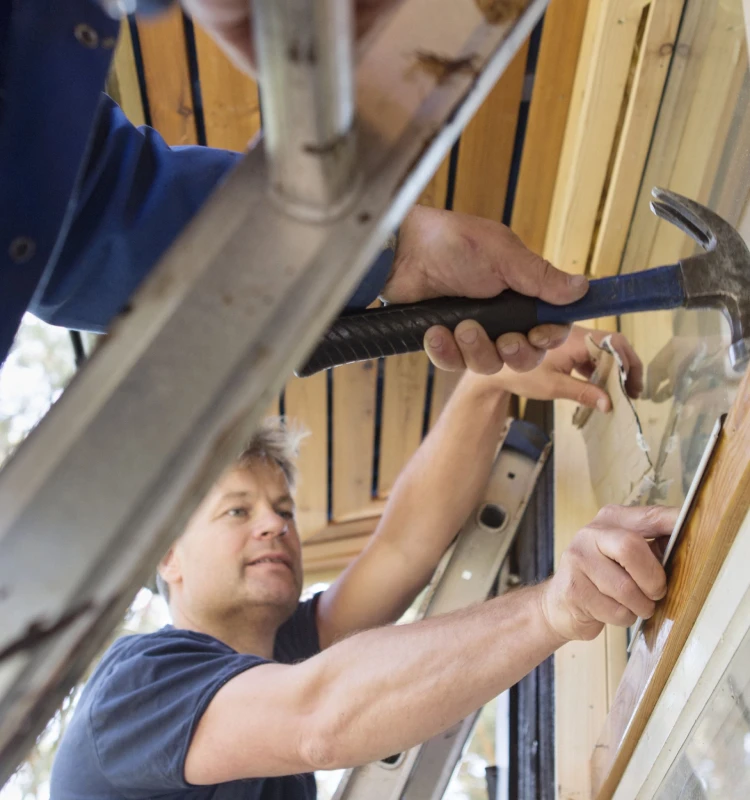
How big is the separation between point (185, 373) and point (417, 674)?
0.80 m

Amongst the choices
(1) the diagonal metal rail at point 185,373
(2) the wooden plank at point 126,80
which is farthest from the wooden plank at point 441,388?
(1) the diagonal metal rail at point 185,373

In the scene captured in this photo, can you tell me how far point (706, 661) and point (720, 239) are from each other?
17.0 inches

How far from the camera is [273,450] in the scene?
1785 mm

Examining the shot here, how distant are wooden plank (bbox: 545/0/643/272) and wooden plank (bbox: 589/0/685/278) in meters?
0.03

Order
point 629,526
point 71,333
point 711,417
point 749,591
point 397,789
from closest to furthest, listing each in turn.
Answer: point 749,591
point 629,526
point 711,417
point 397,789
point 71,333

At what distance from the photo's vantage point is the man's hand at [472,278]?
96cm

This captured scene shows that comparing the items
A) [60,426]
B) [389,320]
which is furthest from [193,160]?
[60,426]

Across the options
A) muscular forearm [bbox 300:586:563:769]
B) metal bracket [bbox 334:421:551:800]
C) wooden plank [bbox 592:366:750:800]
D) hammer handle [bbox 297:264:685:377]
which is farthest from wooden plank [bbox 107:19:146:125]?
wooden plank [bbox 592:366:750:800]

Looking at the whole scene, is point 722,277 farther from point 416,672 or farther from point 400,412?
point 400,412

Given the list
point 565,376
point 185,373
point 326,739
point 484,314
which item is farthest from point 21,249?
point 565,376

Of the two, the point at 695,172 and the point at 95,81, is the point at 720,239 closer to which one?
the point at 695,172

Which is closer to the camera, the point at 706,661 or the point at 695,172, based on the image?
the point at 706,661

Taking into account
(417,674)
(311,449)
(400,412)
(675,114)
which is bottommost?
(311,449)

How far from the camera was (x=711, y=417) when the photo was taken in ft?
3.22
